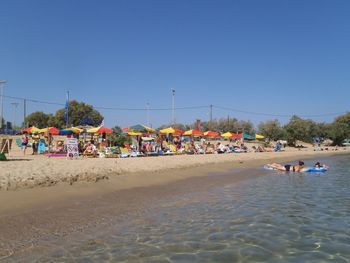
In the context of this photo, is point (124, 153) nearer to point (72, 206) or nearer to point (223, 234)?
point (72, 206)

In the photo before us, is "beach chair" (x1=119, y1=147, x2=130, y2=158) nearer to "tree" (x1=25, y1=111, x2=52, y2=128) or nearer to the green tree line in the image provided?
the green tree line

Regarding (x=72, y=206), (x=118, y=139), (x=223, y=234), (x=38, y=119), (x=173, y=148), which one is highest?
(x=38, y=119)

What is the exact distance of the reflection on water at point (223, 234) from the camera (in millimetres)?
5551

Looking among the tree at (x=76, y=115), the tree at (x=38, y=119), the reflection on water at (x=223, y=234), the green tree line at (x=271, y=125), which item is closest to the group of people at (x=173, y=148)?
the reflection on water at (x=223, y=234)

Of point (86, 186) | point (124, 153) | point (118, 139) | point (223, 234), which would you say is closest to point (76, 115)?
point (118, 139)

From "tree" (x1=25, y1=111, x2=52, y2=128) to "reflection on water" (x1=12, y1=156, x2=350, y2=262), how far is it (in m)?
65.5

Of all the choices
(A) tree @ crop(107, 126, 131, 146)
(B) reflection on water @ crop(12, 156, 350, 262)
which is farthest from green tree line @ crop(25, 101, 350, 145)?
(B) reflection on water @ crop(12, 156, 350, 262)

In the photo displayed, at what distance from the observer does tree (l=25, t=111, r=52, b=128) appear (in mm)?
70375


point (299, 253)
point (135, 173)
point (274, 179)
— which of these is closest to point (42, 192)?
point (135, 173)

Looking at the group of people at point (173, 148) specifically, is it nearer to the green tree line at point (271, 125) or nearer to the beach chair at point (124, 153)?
the beach chair at point (124, 153)

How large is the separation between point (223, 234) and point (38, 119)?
70172mm

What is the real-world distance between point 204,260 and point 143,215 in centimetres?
296

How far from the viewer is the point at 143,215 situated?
8070 millimetres

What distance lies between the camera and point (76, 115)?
7088 centimetres
